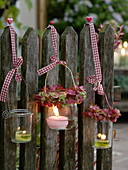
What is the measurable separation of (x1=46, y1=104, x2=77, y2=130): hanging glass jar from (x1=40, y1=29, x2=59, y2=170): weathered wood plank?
12 centimetres

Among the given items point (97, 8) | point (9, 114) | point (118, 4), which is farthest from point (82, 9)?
point (9, 114)

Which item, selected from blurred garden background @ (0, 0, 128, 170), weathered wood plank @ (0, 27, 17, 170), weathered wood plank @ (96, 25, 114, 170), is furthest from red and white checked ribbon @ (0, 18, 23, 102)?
blurred garden background @ (0, 0, 128, 170)

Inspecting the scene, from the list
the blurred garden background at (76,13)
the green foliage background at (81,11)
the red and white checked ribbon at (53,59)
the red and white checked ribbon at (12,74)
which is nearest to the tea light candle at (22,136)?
the red and white checked ribbon at (12,74)

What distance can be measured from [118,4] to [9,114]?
678 cm

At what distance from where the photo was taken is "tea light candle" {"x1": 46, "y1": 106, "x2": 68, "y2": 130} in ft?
7.39

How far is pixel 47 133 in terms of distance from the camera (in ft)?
8.00

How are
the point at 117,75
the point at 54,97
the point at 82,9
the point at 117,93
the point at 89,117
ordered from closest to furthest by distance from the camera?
1. the point at 54,97
2. the point at 89,117
3. the point at 117,93
4. the point at 117,75
5. the point at 82,9

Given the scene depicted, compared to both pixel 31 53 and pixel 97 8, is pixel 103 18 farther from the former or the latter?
pixel 31 53

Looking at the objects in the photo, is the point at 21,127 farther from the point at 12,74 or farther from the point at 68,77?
the point at 68,77

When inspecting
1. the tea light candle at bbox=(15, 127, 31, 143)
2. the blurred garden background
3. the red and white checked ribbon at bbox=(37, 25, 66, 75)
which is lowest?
the tea light candle at bbox=(15, 127, 31, 143)

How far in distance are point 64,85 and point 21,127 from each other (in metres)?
Answer: 0.41

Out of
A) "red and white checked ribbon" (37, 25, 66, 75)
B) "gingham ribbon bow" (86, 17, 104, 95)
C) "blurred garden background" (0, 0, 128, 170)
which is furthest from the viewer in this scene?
"blurred garden background" (0, 0, 128, 170)

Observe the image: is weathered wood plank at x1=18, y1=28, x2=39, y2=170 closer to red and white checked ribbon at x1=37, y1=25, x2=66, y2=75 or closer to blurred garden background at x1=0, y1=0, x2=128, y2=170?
red and white checked ribbon at x1=37, y1=25, x2=66, y2=75

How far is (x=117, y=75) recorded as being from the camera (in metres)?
7.77
